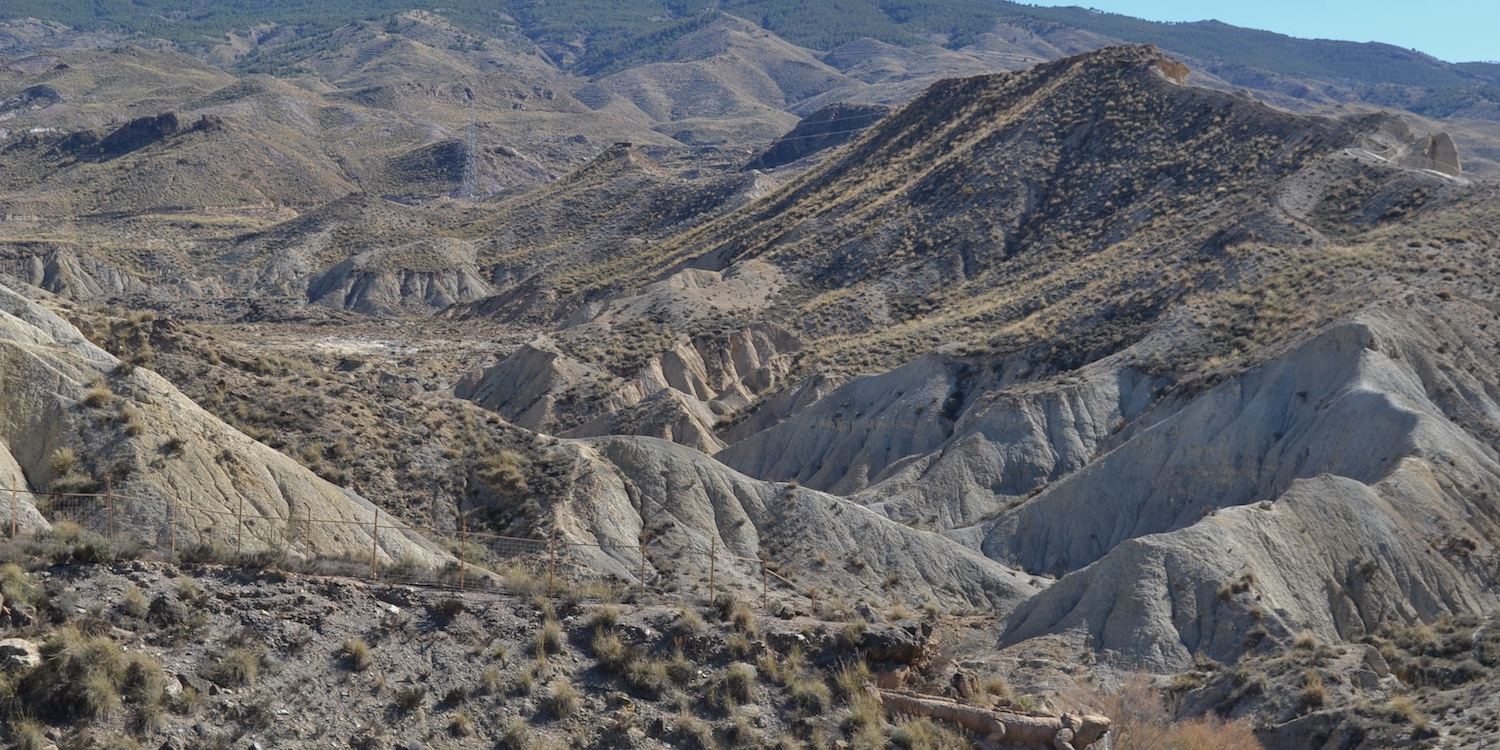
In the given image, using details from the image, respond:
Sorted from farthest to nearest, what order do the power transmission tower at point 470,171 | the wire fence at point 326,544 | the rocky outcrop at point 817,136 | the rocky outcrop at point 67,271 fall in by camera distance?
the rocky outcrop at point 817,136 < the power transmission tower at point 470,171 < the rocky outcrop at point 67,271 < the wire fence at point 326,544

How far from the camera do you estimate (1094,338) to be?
68.6 metres

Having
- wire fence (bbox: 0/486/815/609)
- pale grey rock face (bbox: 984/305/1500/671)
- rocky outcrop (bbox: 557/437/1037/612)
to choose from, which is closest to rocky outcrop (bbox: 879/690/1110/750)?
wire fence (bbox: 0/486/815/609)

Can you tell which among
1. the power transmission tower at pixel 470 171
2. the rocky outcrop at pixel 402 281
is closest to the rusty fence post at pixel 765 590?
the rocky outcrop at pixel 402 281

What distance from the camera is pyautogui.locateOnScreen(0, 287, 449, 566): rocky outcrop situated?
100 feet

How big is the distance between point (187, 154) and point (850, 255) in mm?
97510

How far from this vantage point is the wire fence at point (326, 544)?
87.5ft

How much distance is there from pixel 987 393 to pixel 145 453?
38314mm

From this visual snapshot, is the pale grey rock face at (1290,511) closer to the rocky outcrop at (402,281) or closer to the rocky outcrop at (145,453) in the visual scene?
the rocky outcrop at (145,453)

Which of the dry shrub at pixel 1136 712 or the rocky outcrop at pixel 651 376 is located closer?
the dry shrub at pixel 1136 712

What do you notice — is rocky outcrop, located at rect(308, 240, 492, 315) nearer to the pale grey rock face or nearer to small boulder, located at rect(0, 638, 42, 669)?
the pale grey rock face

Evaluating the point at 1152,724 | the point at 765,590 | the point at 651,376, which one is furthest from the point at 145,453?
the point at 651,376

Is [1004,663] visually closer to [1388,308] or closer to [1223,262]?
[1388,308]

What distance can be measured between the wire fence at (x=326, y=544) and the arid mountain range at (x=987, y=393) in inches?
16.3

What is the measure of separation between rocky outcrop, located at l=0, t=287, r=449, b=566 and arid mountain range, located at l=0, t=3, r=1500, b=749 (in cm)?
8
